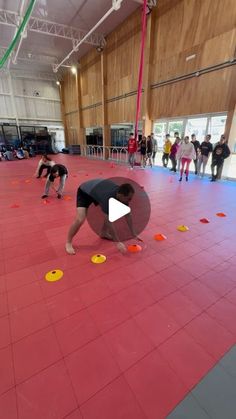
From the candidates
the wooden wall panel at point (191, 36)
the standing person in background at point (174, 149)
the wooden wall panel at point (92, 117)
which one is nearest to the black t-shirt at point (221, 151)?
the standing person in background at point (174, 149)

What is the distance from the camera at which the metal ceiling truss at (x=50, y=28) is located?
9188 mm

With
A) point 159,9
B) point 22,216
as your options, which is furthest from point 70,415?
point 159,9

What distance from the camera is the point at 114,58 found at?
11688 mm

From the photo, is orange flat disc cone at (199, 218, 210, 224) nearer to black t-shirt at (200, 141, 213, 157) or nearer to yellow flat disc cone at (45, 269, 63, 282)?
yellow flat disc cone at (45, 269, 63, 282)

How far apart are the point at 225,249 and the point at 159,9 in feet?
34.1

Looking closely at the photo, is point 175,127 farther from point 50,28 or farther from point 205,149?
point 50,28

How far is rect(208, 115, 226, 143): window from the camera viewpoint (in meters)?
7.26

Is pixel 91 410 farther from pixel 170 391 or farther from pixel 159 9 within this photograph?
pixel 159 9

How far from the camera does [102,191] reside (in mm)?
2316

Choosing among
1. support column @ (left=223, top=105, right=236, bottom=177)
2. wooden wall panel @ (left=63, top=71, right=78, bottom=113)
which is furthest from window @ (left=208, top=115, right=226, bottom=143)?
wooden wall panel @ (left=63, top=71, right=78, bottom=113)

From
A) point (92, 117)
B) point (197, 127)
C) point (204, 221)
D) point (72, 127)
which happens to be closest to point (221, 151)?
point (197, 127)

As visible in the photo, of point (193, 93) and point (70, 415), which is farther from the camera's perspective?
point (193, 93)

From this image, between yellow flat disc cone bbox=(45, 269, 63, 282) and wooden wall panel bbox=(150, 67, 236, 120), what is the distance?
7.29 meters

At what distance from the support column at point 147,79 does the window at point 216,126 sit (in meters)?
3.33
